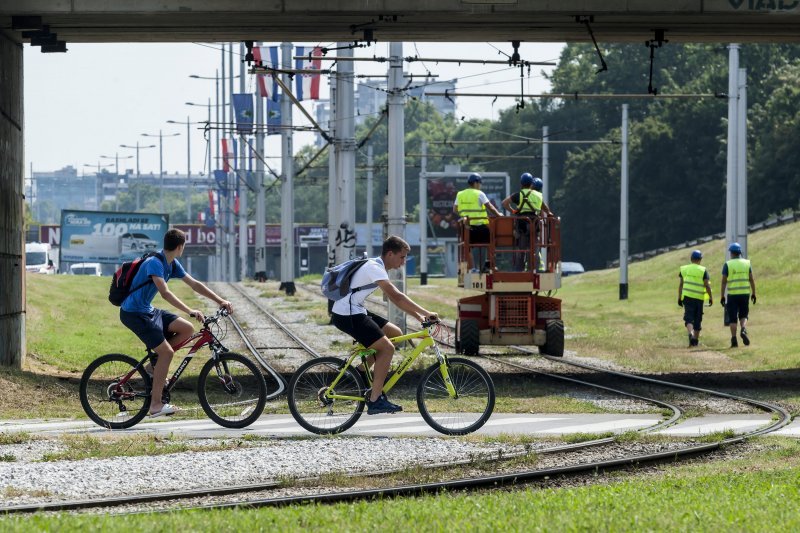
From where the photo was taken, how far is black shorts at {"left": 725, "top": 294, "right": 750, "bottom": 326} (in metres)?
28.4

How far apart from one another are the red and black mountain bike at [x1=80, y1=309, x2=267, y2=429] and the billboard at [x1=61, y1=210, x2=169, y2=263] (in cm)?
7008

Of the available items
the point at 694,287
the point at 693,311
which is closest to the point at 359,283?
the point at 694,287

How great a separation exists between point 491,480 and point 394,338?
3.09 m

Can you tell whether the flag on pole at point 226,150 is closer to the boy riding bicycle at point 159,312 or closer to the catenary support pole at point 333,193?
the catenary support pole at point 333,193

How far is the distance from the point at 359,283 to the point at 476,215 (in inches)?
481

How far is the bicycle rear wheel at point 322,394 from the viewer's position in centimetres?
1362

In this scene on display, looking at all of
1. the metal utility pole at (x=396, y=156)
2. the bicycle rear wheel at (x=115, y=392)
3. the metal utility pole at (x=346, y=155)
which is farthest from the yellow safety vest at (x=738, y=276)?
the bicycle rear wheel at (x=115, y=392)

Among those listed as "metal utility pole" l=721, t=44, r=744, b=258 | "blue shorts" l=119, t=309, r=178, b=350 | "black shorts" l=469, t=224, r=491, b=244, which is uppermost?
"metal utility pole" l=721, t=44, r=744, b=258

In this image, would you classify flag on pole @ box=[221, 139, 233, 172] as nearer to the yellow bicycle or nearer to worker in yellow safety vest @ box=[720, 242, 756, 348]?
worker in yellow safety vest @ box=[720, 242, 756, 348]

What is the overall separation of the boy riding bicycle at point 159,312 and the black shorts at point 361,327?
1.18m

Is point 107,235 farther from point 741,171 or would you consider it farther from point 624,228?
point 741,171

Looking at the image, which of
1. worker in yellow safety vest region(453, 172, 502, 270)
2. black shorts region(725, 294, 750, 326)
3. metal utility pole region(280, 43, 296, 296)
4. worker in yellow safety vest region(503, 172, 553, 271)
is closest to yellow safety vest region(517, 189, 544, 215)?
worker in yellow safety vest region(503, 172, 553, 271)

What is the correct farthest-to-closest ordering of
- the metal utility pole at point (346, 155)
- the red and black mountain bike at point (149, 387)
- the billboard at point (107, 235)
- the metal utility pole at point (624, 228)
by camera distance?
the billboard at point (107, 235) → the metal utility pole at point (624, 228) → the metal utility pole at point (346, 155) → the red and black mountain bike at point (149, 387)

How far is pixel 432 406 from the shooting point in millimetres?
13766
